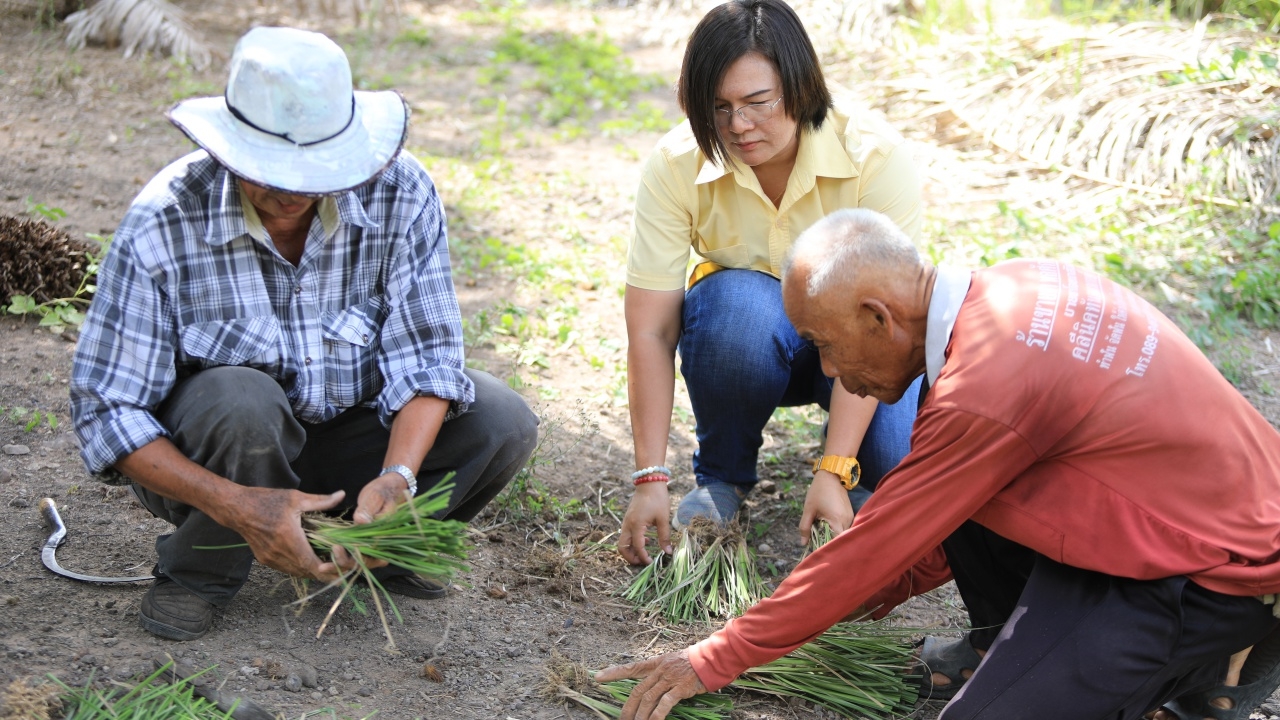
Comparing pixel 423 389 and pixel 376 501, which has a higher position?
pixel 423 389

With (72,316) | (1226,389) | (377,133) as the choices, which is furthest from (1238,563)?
(72,316)

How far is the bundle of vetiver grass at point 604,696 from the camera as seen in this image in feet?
7.54

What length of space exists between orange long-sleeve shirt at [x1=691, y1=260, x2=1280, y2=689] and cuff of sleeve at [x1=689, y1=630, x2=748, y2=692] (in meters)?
0.11

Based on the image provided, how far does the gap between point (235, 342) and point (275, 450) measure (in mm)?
253

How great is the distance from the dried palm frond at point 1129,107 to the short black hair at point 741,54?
3.49m

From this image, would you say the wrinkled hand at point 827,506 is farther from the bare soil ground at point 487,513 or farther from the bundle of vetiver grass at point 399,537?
the bundle of vetiver grass at point 399,537

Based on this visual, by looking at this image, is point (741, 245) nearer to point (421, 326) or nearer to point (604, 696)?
point (421, 326)

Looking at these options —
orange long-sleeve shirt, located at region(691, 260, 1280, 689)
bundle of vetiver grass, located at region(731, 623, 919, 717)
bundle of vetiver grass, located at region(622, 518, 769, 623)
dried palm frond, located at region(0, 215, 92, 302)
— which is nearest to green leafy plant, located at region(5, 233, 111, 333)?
dried palm frond, located at region(0, 215, 92, 302)

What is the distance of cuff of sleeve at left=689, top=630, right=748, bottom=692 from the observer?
2139 millimetres

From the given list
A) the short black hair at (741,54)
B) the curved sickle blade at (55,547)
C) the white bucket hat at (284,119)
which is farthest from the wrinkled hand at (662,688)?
the short black hair at (741,54)

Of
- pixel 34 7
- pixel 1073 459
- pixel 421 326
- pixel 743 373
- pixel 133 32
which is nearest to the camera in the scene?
pixel 1073 459

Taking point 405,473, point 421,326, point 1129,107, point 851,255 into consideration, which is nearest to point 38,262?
point 421,326

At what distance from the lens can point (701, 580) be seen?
2.81 m

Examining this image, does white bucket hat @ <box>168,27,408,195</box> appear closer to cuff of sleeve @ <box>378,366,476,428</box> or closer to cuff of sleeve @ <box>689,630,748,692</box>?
cuff of sleeve @ <box>378,366,476,428</box>
